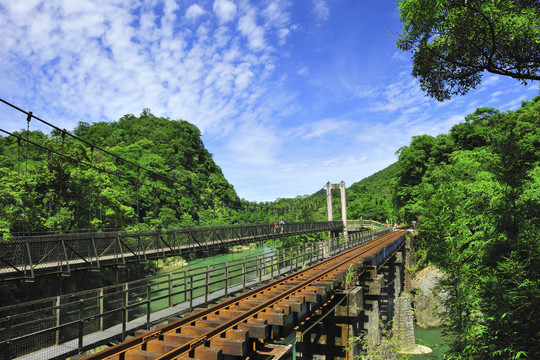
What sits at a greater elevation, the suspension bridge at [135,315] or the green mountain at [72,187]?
the green mountain at [72,187]

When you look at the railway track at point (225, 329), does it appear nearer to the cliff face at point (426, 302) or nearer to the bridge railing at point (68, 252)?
the bridge railing at point (68, 252)

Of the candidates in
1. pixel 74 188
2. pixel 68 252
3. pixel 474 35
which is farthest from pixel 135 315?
pixel 74 188

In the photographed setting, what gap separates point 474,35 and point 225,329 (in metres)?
7.56

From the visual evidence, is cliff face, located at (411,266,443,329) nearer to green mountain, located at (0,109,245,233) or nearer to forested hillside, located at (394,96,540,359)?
forested hillside, located at (394,96,540,359)

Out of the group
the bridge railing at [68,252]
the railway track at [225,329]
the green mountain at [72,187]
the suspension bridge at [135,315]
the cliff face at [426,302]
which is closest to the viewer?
the railway track at [225,329]

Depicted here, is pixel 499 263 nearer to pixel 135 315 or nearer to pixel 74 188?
pixel 135 315

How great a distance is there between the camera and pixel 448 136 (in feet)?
133

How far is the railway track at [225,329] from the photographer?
4.95 meters

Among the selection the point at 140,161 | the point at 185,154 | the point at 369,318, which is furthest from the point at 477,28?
the point at 185,154

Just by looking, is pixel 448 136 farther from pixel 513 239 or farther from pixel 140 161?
pixel 140 161

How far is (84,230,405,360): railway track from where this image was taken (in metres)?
4.95

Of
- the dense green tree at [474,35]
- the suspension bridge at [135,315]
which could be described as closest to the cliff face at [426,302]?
the suspension bridge at [135,315]

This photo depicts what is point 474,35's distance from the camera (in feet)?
21.5

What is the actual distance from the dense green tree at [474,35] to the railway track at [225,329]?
651 centimetres
